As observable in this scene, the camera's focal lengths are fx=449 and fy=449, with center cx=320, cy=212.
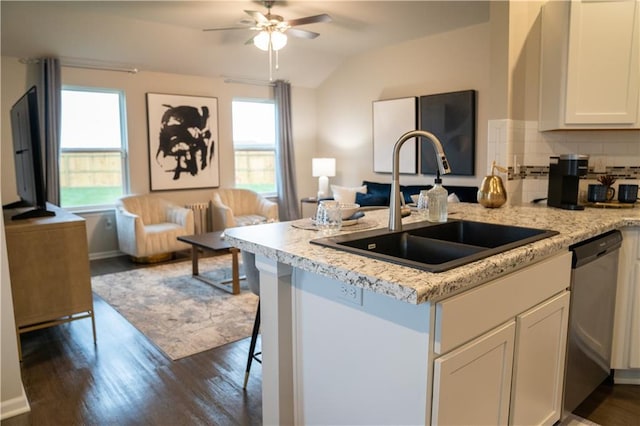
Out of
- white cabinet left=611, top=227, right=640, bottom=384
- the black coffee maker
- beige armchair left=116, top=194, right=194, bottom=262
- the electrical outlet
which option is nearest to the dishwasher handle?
white cabinet left=611, top=227, right=640, bottom=384

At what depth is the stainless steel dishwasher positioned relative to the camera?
2018mm

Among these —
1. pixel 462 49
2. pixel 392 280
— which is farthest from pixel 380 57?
pixel 392 280

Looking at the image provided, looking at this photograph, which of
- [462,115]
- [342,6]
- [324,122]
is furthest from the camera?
[324,122]

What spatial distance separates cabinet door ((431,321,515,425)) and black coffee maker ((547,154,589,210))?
4.82 feet

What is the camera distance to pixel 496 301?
1.48 metres

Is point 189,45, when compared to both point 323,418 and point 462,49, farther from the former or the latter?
point 323,418

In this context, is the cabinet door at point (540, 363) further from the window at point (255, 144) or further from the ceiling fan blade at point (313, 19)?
the window at point (255, 144)

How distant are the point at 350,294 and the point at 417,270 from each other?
11.0 inches

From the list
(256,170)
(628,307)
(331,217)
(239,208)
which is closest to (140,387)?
(331,217)

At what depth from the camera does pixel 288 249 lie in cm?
162

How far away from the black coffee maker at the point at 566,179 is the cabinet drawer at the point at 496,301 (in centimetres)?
95

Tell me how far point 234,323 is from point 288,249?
2015 mm

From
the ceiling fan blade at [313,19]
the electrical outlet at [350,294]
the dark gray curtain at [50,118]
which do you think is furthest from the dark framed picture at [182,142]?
the electrical outlet at [350,294]

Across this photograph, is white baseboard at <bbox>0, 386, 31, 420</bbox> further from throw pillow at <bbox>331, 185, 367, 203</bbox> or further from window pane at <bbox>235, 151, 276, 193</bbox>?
window pane at <bbox>235, 151, 276, 193</bbox>
